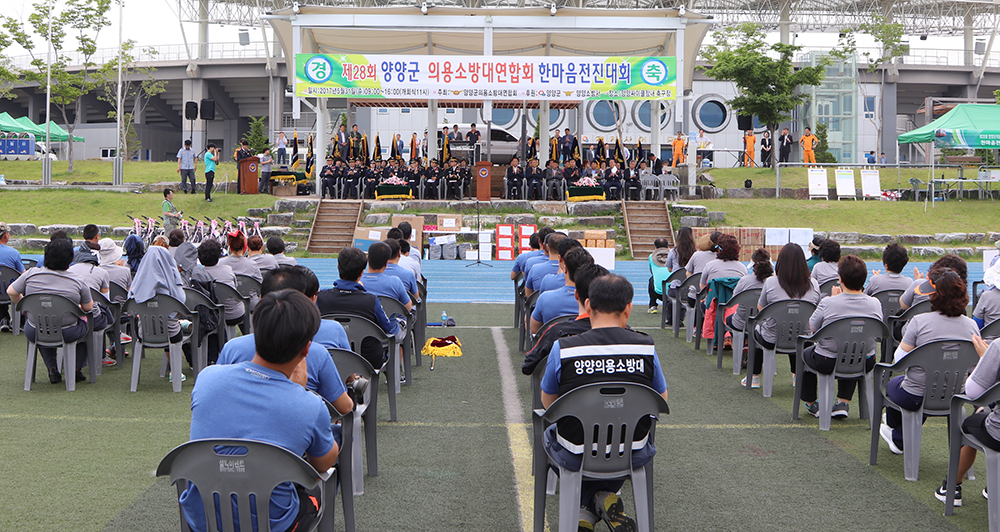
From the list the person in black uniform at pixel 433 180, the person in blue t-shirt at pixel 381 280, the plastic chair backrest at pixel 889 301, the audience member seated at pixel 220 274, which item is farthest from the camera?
the person in black uniform at pixel 433 180

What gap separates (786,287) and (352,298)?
3.34 metres

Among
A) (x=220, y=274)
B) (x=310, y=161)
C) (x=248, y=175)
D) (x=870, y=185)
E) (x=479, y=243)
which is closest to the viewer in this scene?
(x=220, y=274)

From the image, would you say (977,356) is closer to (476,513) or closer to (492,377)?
(476,513)

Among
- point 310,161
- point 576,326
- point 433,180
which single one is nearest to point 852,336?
point 576,326

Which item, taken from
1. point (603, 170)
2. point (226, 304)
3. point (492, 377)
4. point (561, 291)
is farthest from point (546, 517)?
point (603, 170)

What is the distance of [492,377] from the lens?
710 centimetres

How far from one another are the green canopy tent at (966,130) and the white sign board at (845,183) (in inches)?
76.8

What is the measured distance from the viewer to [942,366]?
4.37 metres

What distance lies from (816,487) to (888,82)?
4463cm

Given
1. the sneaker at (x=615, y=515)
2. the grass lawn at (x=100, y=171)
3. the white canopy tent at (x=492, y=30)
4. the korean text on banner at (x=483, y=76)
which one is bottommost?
the sneaker at (x=615, y=515)

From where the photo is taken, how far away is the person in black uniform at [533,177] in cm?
2209

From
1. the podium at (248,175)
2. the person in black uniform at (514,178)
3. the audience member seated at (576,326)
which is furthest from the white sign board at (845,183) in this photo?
the audience member seated at (576,326)

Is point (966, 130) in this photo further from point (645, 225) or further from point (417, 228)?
point (417, 228)

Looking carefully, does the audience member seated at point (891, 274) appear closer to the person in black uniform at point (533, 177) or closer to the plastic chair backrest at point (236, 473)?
the plastic chair backrest at point (236, 473)
